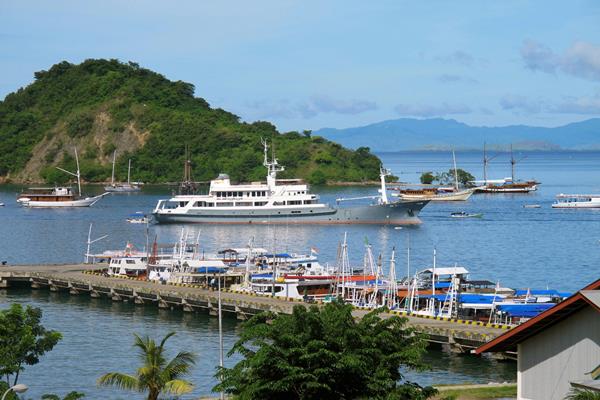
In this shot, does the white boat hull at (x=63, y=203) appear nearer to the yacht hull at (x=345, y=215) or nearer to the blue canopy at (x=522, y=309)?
the yacht hull at (x=345, y=215)

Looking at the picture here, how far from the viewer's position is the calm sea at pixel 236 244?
150 feet

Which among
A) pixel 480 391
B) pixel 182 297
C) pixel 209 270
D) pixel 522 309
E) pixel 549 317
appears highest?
→ pixel 549 317

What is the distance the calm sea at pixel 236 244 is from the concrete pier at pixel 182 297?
31.6 inches

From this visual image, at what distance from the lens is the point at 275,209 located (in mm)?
134750

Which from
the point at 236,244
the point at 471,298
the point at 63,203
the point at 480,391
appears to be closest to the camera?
the point at 480,391

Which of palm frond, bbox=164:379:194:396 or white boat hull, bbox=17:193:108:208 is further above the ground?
white boat hull, bbox=17:193:108:208

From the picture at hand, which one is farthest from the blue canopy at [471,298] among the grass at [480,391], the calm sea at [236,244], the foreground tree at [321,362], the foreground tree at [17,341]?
the foreground tree at [321,362]

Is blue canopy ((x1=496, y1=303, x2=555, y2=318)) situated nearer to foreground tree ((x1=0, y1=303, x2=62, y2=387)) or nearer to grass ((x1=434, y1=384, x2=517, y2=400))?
grass ((x1=434, y1=384, x2=517, y2=400))

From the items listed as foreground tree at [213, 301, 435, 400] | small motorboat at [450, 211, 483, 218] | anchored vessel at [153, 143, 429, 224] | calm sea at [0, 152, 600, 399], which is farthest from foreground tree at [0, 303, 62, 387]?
small motorboat at [450, 211, 483, 218]

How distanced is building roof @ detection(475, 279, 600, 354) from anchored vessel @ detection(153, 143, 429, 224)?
113m

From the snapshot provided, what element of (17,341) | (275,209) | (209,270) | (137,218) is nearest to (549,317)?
(17,341)

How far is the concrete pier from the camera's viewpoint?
4794 centimetres

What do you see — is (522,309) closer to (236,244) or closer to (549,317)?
(549,317)

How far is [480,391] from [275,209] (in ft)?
332
